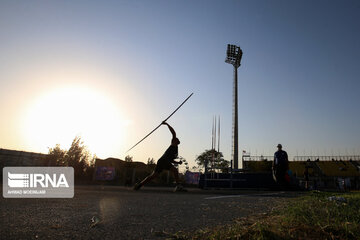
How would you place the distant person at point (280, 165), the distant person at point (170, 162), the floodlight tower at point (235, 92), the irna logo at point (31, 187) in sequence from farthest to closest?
the floodlight tower at point (235, 92) → the distant person at point (280, 165) → the distant person at point (170, 162) → the irna logo at point (31, 187)

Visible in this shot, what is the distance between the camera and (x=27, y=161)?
23.6 metres

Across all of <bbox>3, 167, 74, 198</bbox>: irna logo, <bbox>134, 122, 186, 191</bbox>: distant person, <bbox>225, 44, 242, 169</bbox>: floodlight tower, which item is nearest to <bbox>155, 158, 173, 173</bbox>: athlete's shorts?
<bbox>134, 122, 186, 191</bbox>: distant person

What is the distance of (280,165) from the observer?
9.34m

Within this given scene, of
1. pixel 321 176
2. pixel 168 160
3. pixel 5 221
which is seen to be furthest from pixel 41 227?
pixel 321 176

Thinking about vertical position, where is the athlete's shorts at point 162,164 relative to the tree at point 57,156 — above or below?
above

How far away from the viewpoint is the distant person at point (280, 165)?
364 inches

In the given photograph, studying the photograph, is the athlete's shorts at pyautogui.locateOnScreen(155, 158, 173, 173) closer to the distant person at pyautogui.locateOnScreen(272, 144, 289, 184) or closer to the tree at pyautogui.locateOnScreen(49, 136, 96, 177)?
the distant person at pyautogui.locateOnScreen(272, 144, 289, 184)

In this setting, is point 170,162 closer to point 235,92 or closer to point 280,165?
point 280,165

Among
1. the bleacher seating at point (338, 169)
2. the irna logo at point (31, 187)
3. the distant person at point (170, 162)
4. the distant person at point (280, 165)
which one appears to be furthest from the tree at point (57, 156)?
the bleacher seating at point (338, 169)

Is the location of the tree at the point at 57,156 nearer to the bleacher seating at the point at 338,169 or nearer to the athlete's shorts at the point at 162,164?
the athlete's shorts at the point at 162,164

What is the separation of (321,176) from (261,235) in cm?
5575

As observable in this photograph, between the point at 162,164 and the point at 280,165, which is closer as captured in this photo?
the point at 162,164

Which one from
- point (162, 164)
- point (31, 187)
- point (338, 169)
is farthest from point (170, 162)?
point (338, 169)

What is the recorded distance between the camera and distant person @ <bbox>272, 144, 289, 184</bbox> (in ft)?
30.4
